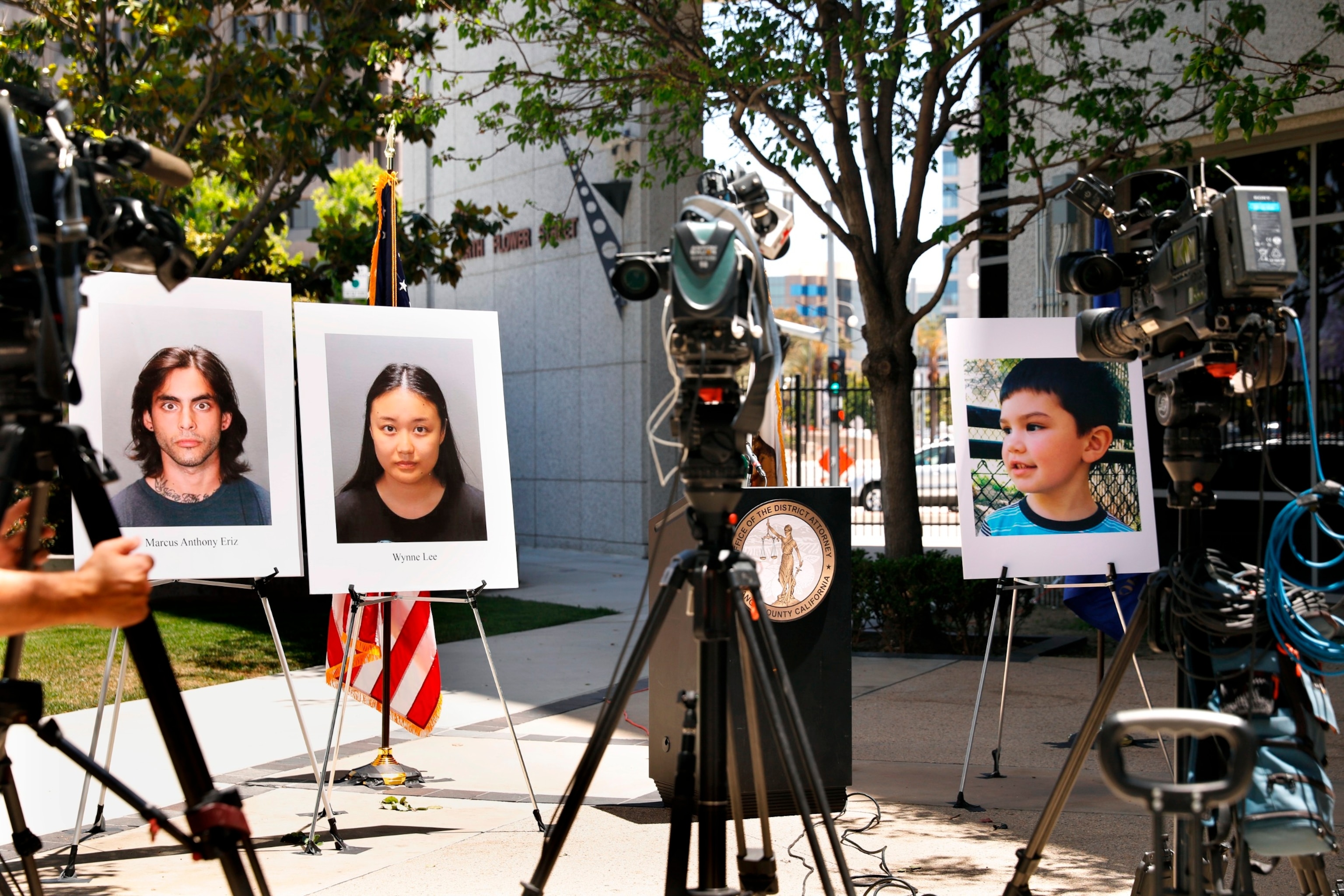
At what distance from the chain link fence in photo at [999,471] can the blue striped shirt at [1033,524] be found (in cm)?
3

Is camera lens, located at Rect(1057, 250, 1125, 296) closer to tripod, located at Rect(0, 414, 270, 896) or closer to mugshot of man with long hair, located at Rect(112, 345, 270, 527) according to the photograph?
tripod, located at Rect(0, 414, 270, 896)

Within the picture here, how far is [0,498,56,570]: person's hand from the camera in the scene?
2.18 meters

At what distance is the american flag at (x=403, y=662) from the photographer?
5.44 meters

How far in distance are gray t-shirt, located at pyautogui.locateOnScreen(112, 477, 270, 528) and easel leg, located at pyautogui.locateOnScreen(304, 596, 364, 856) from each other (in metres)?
0.48

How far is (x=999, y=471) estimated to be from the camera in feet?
17.8

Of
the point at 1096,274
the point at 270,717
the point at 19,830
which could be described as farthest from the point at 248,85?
the point at 1096,274

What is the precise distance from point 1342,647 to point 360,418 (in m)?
3.60

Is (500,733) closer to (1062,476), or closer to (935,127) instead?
(1062,476)

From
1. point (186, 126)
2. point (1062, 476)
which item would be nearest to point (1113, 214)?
point (1062, 476)

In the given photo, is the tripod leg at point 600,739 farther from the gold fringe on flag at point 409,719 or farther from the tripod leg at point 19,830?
the gold fringe on flag at point 409,719

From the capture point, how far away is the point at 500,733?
21.1 ft

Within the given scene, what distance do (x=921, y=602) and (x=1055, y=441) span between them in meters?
3.37

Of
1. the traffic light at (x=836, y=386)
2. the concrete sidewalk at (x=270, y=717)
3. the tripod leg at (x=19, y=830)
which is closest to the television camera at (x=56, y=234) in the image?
the tripod leg at (x=19, y=830)

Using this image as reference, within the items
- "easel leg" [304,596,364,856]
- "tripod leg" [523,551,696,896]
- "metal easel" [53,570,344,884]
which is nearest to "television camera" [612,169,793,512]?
"tripod leg" [523,551,696,896]
